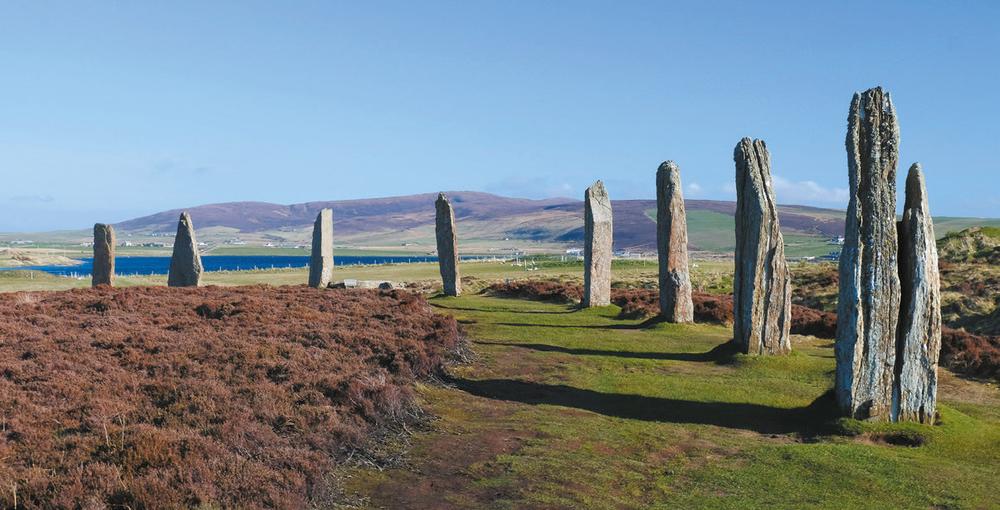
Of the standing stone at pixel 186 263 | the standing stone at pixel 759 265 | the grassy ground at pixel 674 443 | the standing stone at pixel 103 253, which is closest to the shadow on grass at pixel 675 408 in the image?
the grassy ground at pixel 674 443

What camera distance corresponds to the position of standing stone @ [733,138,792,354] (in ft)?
64.2

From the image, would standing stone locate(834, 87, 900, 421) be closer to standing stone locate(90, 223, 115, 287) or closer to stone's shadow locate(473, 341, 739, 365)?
stone's shadow locate(473, 341, 739, 365)

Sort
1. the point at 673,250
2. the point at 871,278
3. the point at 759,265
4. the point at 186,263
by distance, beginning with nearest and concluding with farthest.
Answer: the point at 871,278 < the point at 759,265 < the point at 673,250 < the point at 186,263

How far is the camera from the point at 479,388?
17.1m

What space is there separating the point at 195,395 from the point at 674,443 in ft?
25.2

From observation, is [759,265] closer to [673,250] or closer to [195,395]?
[673,250]

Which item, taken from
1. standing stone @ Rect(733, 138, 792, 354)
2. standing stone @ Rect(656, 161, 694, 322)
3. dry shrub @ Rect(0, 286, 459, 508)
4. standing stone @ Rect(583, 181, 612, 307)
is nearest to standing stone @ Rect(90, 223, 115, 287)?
dry shrub @ Rect(0, 286, 459, 508)

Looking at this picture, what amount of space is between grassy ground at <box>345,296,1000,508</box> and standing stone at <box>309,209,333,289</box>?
63.8 feet

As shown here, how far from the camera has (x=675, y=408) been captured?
15.5 meters

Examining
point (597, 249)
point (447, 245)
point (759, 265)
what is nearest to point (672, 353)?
point (759, 265)

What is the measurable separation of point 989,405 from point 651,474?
892cm

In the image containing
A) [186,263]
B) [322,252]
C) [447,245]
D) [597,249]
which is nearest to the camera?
[597,249]

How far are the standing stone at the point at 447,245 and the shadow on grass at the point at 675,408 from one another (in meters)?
18.4

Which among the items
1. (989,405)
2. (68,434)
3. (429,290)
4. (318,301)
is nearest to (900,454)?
(989,405)
